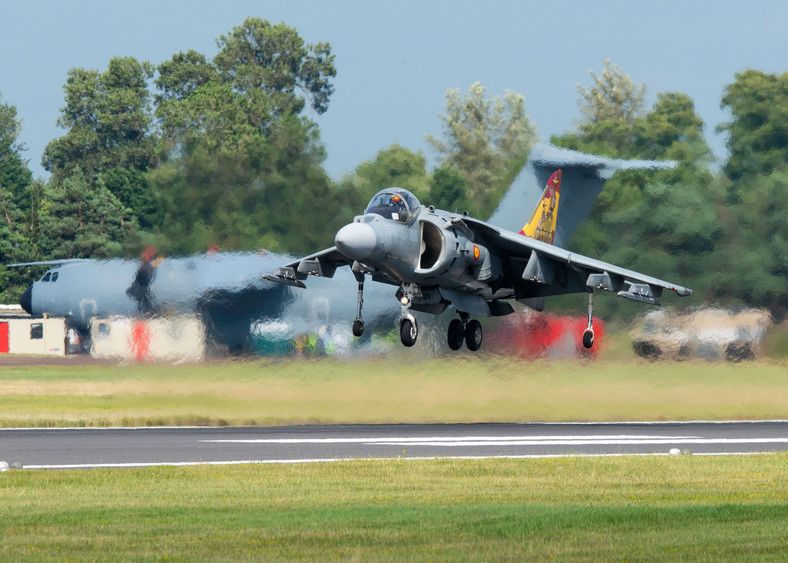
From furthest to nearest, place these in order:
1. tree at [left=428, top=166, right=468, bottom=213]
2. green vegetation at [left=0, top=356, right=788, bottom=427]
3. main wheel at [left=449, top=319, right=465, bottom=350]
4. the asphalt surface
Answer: tree at [left=428, top=166, right=468, bottom=213] → green vegetation at [left=0, top=356, right=788, bottom=427] → main wheel at [left=449, top=319, right=465, bottom=350] → the asphalt surface

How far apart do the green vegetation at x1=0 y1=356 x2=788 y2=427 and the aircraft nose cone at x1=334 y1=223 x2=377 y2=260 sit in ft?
36.0

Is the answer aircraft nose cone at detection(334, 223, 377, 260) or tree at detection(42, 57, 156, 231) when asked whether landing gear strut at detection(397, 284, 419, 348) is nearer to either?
aircraft nose cone at detection(334, 223, 377, 260)

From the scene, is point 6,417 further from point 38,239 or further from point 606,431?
point 38,239

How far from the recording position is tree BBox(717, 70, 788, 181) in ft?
147

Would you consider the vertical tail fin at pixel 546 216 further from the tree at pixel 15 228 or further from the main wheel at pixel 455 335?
the tree at pixel 15 228

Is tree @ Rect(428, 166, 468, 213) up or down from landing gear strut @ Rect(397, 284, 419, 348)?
up

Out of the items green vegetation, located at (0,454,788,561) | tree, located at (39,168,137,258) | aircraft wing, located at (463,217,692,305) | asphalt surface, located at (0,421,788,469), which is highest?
tree, located at (39,168,137,258)

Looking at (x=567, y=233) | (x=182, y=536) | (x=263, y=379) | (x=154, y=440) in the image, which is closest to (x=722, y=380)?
(x=567, y=233)

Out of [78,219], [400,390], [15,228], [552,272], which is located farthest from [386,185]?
[15,228]

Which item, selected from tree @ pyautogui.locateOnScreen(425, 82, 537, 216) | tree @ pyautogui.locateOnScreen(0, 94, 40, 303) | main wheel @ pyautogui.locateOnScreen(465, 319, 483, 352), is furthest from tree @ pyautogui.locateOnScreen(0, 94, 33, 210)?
main wheel @ pyautogui.locateOnScreen(465, 319, 483, 352)

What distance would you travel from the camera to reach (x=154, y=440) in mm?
34500

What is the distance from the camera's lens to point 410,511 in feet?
64.5

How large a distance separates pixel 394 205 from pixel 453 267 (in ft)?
7.72

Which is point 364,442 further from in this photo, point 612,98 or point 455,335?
point 612,98
